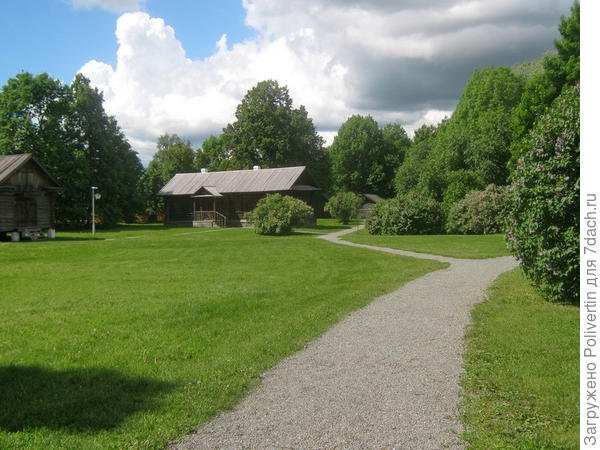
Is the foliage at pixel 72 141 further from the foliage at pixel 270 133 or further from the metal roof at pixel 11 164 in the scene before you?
the foliage at pixel 270 133

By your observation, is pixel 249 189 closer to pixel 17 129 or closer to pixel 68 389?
pixel 17 129

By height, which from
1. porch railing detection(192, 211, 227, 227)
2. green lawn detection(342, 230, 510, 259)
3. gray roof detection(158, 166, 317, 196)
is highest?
gray roof detection(158, 166, 317, 196)

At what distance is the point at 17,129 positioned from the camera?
44.7m

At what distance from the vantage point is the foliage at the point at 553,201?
10078 millimetres

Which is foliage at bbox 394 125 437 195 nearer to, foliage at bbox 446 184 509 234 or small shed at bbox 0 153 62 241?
foliage at bbox 446 184 509 234

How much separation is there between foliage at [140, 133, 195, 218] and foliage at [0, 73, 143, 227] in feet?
17.8

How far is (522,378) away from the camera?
643 cm

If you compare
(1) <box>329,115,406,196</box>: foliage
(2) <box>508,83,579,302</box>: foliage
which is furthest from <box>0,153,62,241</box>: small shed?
(1) <box>329,115,406,196</box>: foliage

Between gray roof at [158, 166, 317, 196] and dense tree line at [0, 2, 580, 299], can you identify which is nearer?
dense tree line at [0, 2, 580, 299]

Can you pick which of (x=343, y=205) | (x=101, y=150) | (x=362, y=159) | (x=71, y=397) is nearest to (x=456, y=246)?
(x=71, y=397)

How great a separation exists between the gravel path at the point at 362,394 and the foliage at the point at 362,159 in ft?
214

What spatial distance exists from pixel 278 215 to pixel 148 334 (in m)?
28.3

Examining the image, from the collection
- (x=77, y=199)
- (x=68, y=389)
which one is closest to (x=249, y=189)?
(x=77, y=199)

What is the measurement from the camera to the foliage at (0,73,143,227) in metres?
44.9
